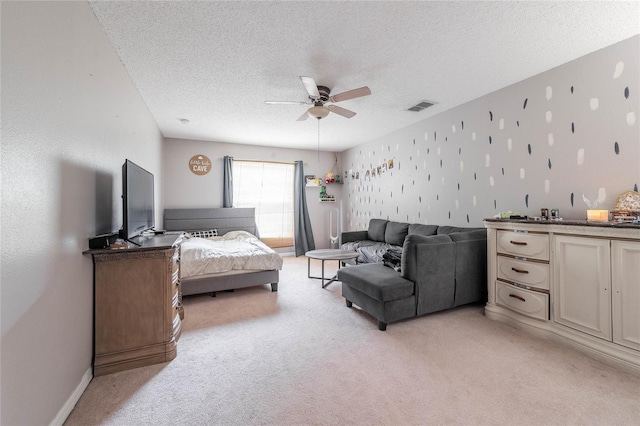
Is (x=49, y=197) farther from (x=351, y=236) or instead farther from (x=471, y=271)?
(x=351, y=236)

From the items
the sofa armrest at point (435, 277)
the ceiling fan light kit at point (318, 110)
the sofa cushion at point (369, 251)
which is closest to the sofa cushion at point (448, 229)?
the sofa cushion at point (369, 251)

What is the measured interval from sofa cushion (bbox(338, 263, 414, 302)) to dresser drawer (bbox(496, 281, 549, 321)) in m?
0.94

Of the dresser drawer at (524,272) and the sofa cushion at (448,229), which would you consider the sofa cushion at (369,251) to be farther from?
the dresser drawer at (524,272)

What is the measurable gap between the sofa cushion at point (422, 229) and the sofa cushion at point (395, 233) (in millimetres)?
118

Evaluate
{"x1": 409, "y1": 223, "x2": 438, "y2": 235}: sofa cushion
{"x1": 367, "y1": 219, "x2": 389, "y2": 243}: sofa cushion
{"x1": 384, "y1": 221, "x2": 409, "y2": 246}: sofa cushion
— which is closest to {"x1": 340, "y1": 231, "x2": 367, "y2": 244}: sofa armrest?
{"x1": 367, "y1": 219, "x2": 389, "y2": 243}: sofa cushion

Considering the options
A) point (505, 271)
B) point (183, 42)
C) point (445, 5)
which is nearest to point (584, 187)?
point (505, 271)

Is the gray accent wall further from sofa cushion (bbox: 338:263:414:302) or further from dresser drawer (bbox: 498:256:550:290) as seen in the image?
sofa cushion (bbox: 338:263:414:302)

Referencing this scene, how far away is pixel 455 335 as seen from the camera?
7.75 feet

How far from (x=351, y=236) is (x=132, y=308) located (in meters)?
3.74

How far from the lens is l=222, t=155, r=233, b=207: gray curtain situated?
5.53 metres

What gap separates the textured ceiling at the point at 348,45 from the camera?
1.87 meters

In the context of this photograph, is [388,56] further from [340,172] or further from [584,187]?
[340,172]

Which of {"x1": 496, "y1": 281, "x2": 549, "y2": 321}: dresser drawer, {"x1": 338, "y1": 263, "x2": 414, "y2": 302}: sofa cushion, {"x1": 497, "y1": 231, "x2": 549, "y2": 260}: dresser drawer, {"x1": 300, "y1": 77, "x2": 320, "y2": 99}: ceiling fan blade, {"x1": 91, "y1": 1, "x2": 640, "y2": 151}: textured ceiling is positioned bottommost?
{"x1": 496, "y1": 281, "x2": 549, "y2": 321}: dresser drawer

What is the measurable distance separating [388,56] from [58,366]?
323 centimetres
